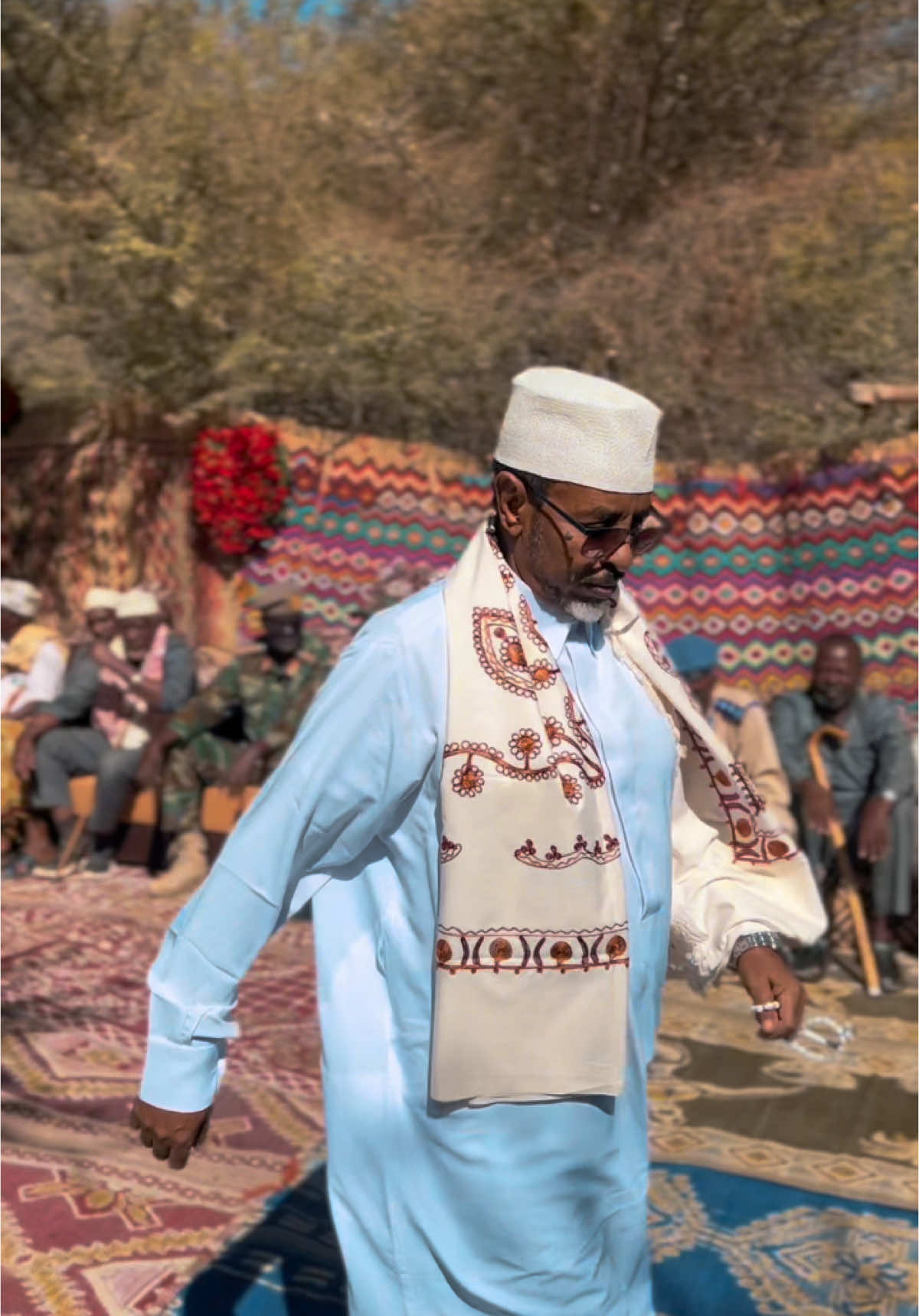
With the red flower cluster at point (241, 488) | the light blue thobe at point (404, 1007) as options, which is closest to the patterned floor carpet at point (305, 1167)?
the light blue thobe at point (404, 1007)

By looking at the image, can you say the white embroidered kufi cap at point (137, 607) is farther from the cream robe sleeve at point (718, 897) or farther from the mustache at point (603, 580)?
the mustache at point (603, 580)

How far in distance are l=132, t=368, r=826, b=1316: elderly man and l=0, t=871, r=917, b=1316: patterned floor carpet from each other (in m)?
1.23

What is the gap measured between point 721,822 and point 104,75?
39.8 ft

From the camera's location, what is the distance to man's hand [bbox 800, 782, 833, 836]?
6238mm

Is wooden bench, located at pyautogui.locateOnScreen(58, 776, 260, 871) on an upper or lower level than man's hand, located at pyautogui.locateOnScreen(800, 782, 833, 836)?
lower

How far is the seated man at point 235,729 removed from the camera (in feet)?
24.0

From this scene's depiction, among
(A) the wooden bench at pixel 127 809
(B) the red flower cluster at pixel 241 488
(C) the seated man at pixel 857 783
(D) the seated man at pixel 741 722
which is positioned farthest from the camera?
(B) the red flower cluster at pixel 241 488

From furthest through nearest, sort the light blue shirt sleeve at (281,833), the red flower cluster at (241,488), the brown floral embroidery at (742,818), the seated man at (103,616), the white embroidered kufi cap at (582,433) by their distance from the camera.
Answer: the red flower cluster at (241,488), the seated man at (103,616), the brown floral embroidery at (742,818), the white embroidered kufi cap at (582,433), the light blue shirt sleeve at (281,833)

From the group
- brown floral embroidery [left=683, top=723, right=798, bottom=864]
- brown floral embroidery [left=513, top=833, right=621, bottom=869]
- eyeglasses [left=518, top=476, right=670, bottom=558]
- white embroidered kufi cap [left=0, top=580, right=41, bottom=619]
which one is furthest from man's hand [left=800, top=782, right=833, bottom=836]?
white embroidered kufi cap [left=0, top=580, right=41, bottom=619]

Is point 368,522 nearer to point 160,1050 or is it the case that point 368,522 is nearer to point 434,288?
point 434,288

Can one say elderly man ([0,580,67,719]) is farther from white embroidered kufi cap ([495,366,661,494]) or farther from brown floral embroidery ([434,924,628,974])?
brown floral embroidery ([434,924,628,974])

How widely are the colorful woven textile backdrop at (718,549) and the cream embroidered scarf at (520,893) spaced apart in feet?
18.9

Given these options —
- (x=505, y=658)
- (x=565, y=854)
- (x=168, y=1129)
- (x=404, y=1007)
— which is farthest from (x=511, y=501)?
(x=168, y=1129)

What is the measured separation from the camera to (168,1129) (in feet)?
6.91
